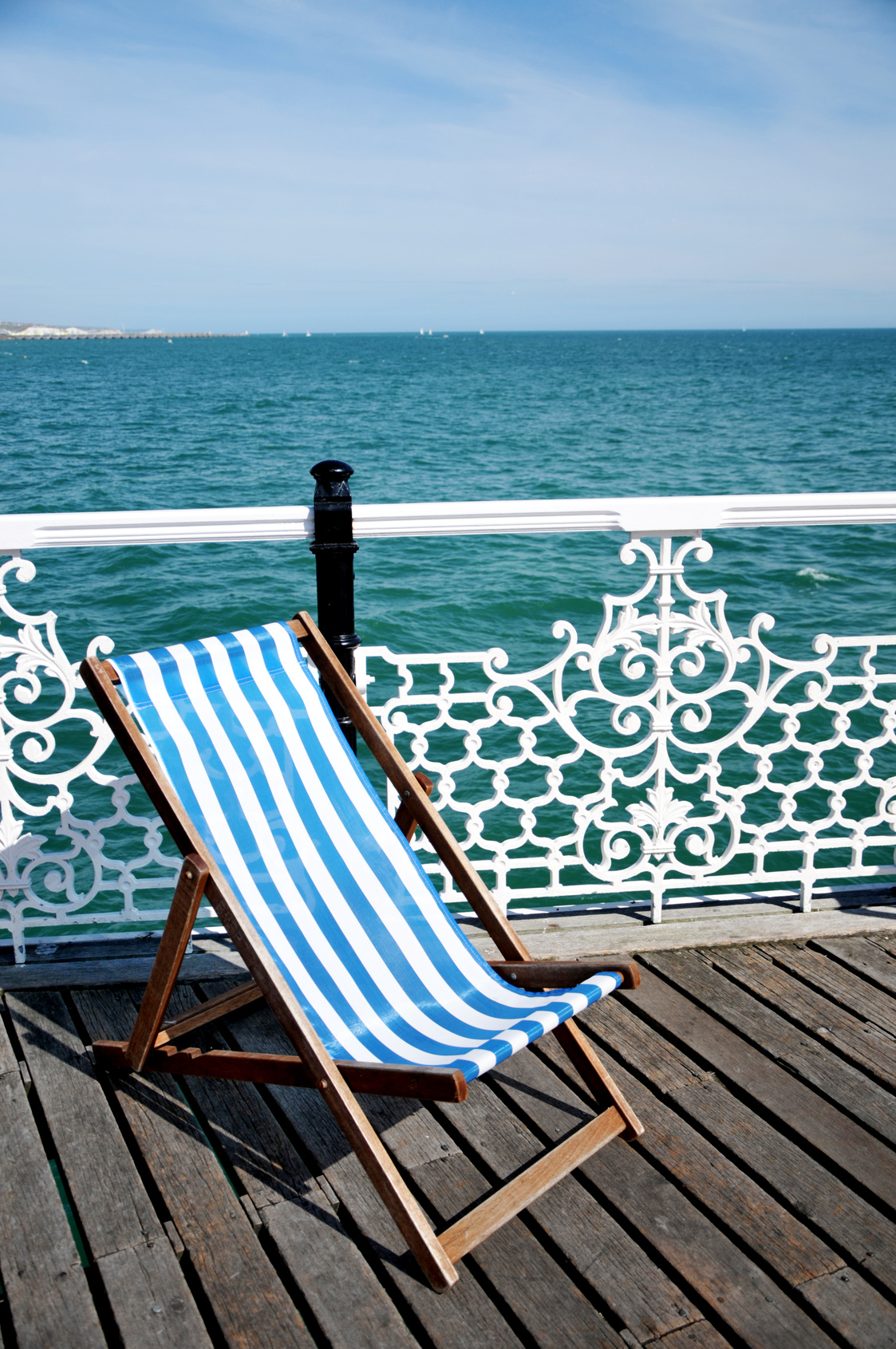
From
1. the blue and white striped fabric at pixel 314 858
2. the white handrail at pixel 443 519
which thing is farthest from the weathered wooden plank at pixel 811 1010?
the white handrail at pixel 443 519

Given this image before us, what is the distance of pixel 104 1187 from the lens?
1928 mm

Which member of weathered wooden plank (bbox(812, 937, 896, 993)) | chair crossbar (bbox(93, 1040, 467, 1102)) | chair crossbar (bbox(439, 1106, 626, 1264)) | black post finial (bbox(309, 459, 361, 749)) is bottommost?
weathered wooden plank (bbox(812, 937, 896, 993))

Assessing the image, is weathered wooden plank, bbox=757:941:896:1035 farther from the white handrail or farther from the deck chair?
the white handrail

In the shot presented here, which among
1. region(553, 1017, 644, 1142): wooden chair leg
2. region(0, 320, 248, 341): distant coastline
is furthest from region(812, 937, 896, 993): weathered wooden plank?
region(0, 320, 248, 341): distant coastline

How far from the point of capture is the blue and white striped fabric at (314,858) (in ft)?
6.29

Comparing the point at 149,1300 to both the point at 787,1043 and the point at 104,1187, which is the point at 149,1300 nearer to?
the point at 104,1187

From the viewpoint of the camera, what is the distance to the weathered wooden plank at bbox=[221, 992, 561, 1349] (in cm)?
161

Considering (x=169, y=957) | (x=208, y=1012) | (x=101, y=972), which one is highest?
(x=169, y=957)

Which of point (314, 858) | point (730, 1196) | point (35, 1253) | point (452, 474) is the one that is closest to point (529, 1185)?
point (730, 1196)

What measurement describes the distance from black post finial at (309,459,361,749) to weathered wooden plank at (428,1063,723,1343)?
3.79 feet

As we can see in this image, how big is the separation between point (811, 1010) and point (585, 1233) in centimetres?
94

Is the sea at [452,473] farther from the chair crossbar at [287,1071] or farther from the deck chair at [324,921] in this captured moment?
the chair crossbar at [287,1071]

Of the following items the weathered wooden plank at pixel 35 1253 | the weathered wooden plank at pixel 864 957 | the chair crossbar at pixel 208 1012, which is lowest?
the weathered wooden plank at pixel 35 1253

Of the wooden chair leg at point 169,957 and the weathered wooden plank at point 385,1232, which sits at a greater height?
the wooden chair leg at point 169,957
